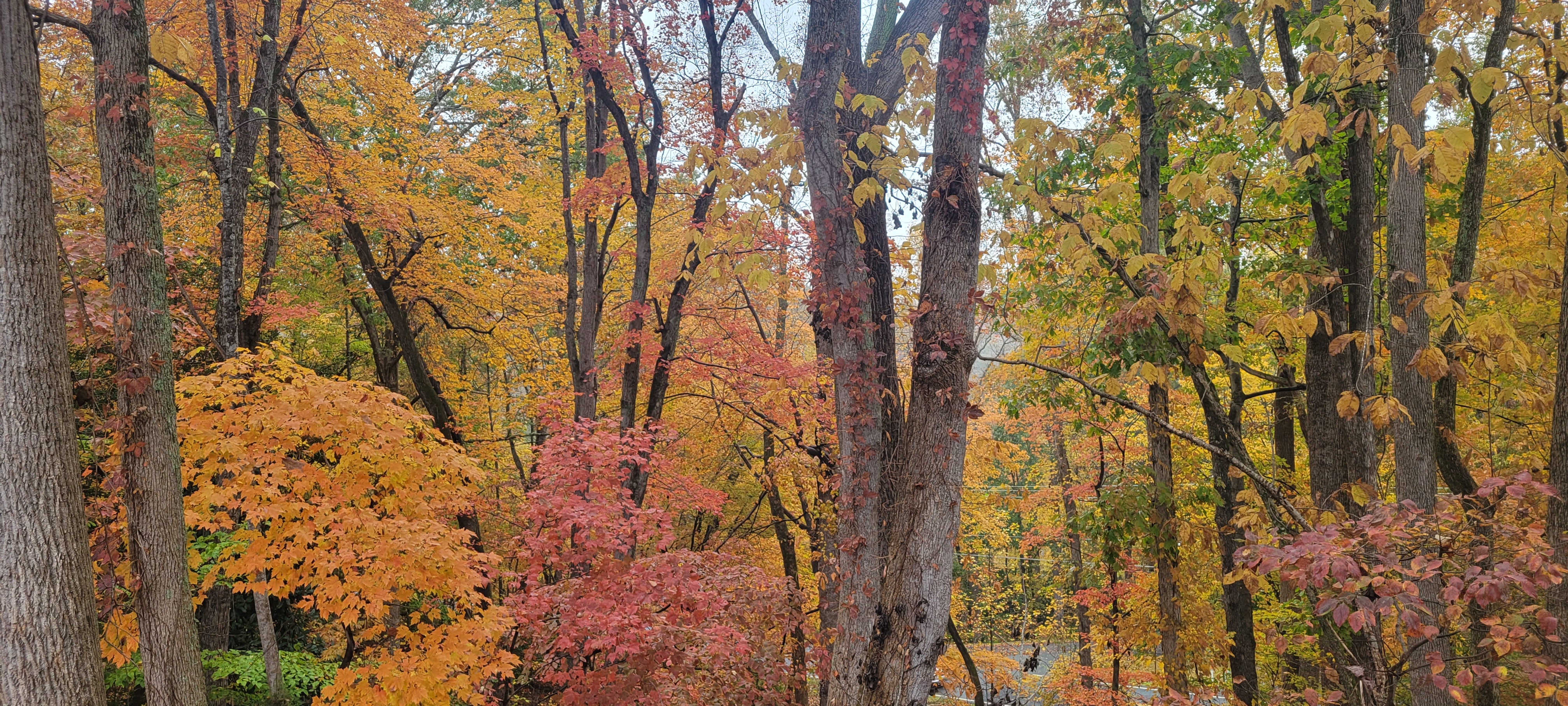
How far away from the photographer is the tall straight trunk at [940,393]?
345 cm

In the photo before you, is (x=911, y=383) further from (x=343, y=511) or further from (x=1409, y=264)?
(x=343, y=511)

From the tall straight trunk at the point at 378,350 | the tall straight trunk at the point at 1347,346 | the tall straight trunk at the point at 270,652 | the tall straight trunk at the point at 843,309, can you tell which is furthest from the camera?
the tall straight trunk at the point at 378,350

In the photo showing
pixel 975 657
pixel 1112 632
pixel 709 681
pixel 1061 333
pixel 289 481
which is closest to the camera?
pixel 289 481

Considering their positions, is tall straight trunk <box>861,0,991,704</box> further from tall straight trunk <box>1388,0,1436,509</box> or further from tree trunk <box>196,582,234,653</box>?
tree trunk <box>196,582,234,653</box>

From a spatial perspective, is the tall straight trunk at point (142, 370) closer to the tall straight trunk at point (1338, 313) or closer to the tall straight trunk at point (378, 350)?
the tall straight trunk at point (378, 350)

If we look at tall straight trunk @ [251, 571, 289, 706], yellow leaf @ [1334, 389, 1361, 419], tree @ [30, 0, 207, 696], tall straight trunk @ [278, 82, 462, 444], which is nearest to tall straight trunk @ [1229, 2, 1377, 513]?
yellow leaf @ [1334, 389, 1361, 419]

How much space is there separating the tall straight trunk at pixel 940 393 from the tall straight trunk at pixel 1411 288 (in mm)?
2082

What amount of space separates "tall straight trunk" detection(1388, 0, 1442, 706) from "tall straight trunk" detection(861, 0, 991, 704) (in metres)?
2.08

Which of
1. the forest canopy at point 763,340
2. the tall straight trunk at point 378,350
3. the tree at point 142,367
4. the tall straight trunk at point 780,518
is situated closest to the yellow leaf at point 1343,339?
the forest canopy at point 763,340

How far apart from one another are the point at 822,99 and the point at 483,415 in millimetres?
13804

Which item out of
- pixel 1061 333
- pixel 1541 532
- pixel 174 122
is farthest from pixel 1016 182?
pixel 174 122

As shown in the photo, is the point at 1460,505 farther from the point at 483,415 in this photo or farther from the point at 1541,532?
the point at 483,415

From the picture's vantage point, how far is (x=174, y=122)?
10.5 meters

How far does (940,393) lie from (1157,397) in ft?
14.2
